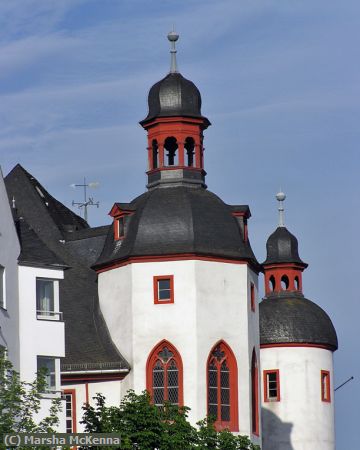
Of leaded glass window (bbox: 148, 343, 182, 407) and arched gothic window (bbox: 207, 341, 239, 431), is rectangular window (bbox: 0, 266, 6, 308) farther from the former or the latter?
arched gothic window (bbox: 207, 341, 239, 431)

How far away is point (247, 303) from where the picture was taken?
73.4 m

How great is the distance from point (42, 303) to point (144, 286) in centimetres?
1129

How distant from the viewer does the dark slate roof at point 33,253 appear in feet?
201

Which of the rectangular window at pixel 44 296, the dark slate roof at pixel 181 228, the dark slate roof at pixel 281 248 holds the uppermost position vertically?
the dark slate roof at pixel 281 248

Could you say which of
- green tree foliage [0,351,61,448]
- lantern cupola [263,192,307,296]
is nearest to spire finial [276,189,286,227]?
lantern cupola [263,192,307,296]

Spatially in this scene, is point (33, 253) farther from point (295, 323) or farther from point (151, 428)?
point (295, 323)

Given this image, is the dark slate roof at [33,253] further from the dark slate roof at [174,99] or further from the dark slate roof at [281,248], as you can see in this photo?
the dark slate roof at [281,248]

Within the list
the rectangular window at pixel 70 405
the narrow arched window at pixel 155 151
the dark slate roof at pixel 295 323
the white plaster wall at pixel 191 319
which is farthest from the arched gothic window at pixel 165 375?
the dark slate roof at pixel 295 323

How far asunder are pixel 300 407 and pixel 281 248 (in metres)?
10.8

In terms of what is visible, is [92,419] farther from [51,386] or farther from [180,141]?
[180,141]

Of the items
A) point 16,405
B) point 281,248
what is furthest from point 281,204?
point 16,405

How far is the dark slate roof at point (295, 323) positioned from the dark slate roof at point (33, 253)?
25500mm

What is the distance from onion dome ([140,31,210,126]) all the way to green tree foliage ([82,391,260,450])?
60.5ft

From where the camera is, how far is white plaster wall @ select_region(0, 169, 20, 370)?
59.3m
